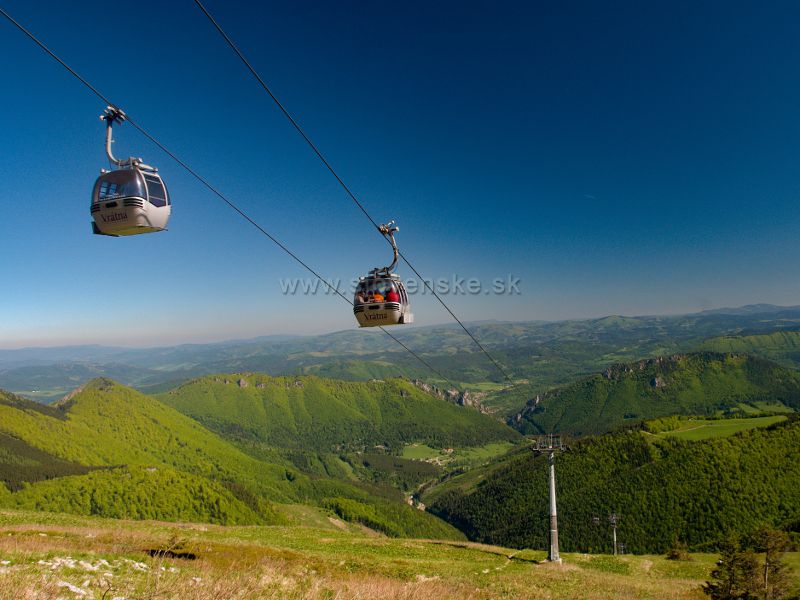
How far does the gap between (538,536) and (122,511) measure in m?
162

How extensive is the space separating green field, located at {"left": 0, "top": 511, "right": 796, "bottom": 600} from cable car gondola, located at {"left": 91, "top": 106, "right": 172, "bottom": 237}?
8.75m

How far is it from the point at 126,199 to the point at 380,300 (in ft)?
32.2

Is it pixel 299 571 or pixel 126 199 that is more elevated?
pixel 126 199

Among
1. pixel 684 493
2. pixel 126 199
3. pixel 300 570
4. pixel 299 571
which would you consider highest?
pixel 126 199

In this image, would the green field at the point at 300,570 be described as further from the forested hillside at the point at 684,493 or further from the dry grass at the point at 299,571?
the forested hillside at the point at 684,493

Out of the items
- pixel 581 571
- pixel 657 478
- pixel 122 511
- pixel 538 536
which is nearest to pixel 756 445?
pixel 657 478

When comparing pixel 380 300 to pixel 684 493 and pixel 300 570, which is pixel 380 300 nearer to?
pixel 300 570

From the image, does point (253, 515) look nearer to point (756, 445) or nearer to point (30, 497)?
point (30, 497)

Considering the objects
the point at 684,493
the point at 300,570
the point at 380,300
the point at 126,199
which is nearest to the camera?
the point at 126,199

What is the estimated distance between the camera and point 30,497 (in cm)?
15775

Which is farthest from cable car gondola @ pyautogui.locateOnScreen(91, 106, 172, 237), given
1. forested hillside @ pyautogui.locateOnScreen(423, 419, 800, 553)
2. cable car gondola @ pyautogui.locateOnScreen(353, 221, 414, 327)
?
forested hillside @ pyautogui.locateOnScreen(423, 419, 800, 553)

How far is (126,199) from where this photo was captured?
12680 mm

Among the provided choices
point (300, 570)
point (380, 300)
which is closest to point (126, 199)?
point (380, 300)

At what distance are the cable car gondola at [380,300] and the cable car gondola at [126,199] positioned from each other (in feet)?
28.1
